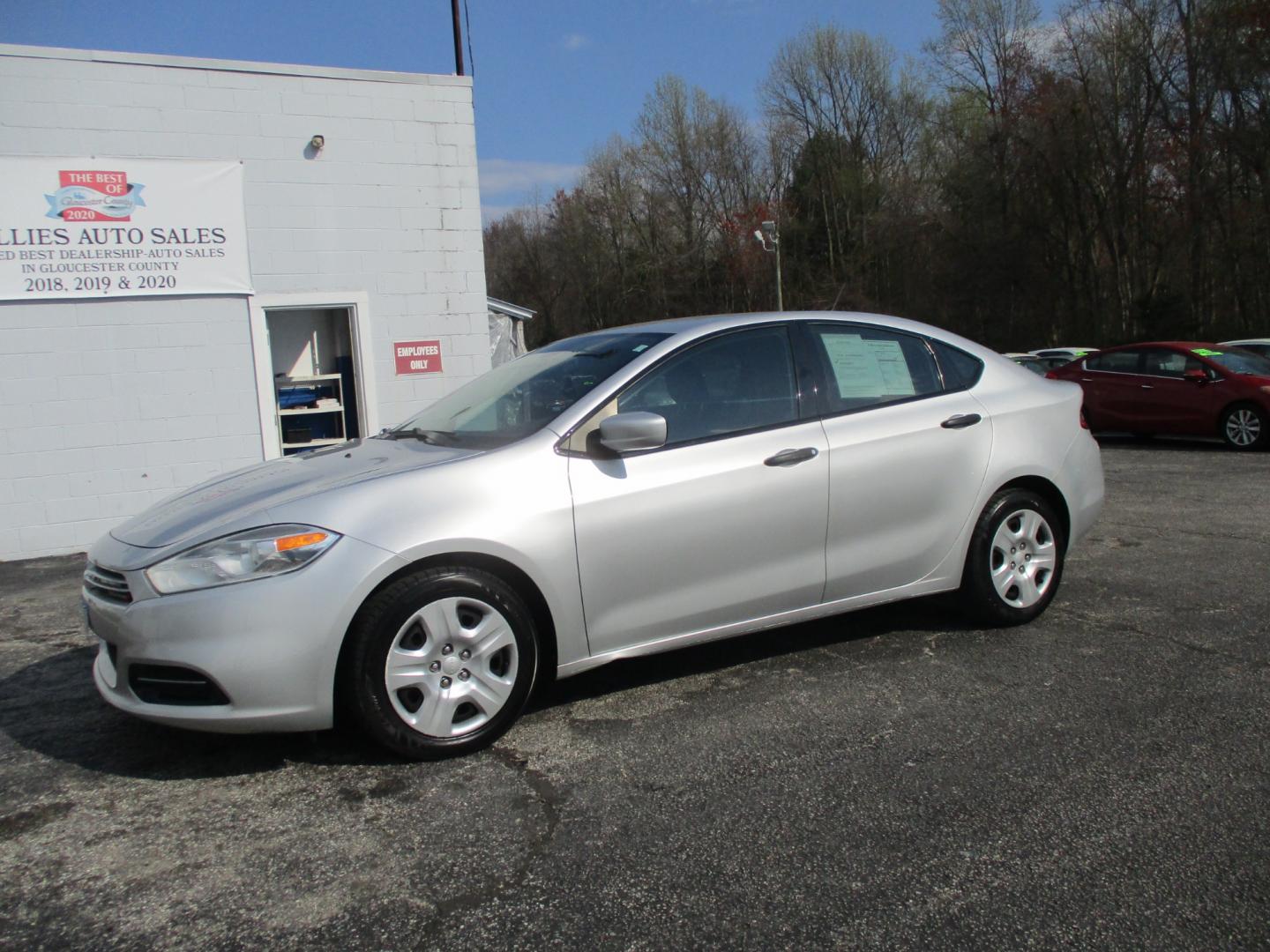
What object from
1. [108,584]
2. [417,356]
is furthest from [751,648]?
[417,356]

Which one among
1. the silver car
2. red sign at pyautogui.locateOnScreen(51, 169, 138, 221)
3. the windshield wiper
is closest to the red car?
the silver car

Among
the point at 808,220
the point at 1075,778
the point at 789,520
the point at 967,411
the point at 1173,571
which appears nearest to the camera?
the point at 1075,778

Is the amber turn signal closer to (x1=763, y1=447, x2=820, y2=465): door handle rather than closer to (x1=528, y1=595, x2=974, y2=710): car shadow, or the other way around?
(x1=528, y1=595, x2=974, y2=710): car shadow

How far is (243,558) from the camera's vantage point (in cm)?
347

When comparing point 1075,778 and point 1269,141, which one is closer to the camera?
point 1075,778

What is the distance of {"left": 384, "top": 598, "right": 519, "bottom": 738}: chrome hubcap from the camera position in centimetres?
355

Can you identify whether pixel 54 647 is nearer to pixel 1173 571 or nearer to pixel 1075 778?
pixel 1075 778

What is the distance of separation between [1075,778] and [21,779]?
12.0ft

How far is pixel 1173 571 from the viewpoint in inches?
240

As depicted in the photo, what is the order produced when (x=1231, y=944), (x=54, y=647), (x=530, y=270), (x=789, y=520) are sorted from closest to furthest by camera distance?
1. (x=1231, y=944)
2. (x=789, y=520)
3. (x=54, y=647)
4. (x=530, y=270)

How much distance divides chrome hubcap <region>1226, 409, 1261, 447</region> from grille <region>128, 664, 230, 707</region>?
43.8 ft

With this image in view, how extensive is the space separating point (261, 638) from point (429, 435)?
53.2 inches

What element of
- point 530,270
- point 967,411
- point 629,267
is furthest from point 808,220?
point 967,411

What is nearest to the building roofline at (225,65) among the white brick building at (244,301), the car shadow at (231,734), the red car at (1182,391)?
the white brick building at (244,301)
